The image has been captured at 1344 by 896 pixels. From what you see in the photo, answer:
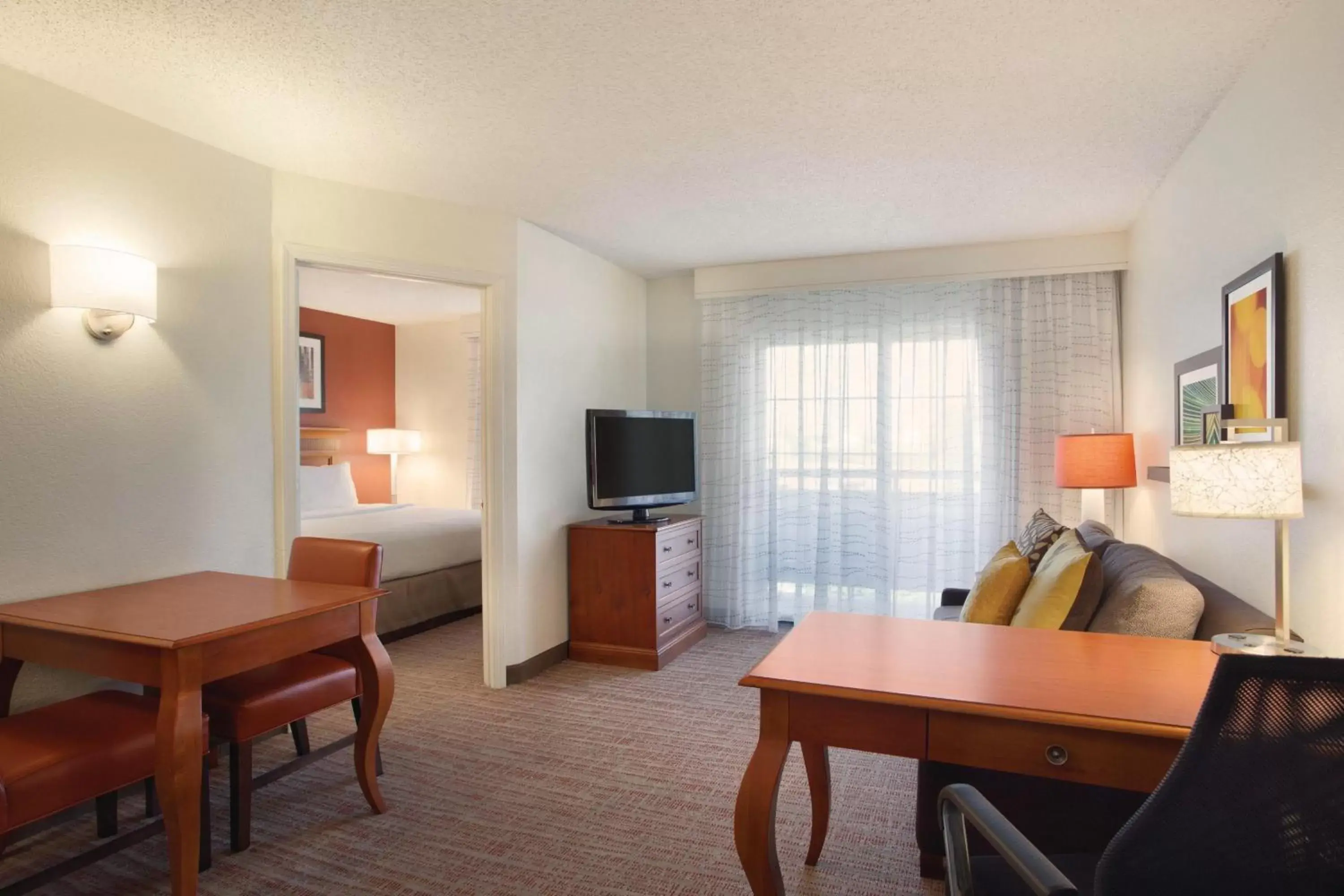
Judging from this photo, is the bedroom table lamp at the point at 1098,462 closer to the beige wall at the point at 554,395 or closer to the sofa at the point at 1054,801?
the sofa at the point at 1054,801

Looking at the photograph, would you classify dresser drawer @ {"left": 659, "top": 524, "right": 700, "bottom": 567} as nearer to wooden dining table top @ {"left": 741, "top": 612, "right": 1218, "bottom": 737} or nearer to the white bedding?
the white bedding

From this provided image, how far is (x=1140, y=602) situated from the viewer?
7.02ft

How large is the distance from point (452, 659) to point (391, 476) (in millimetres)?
3507

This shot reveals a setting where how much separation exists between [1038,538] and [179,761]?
307cm

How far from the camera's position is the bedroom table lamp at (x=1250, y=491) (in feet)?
5.44

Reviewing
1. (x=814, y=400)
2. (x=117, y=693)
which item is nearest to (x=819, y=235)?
(x=814, y=400)

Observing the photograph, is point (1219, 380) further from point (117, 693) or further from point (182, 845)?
point (117, 693)

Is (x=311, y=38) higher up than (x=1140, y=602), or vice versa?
(x=311, y=38)

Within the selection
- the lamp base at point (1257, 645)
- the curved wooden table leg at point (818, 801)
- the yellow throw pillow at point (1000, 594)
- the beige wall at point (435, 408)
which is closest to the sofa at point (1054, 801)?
the lamp base at point (1257, 645)

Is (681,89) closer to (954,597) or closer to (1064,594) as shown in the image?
(1064,594)

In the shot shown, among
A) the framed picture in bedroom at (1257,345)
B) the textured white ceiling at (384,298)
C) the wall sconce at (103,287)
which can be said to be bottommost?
the framed picture in bedroom at (1257,345)

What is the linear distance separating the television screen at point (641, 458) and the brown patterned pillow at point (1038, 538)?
6.74 feet

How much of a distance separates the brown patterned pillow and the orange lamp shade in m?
0.41

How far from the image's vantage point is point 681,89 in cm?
246
